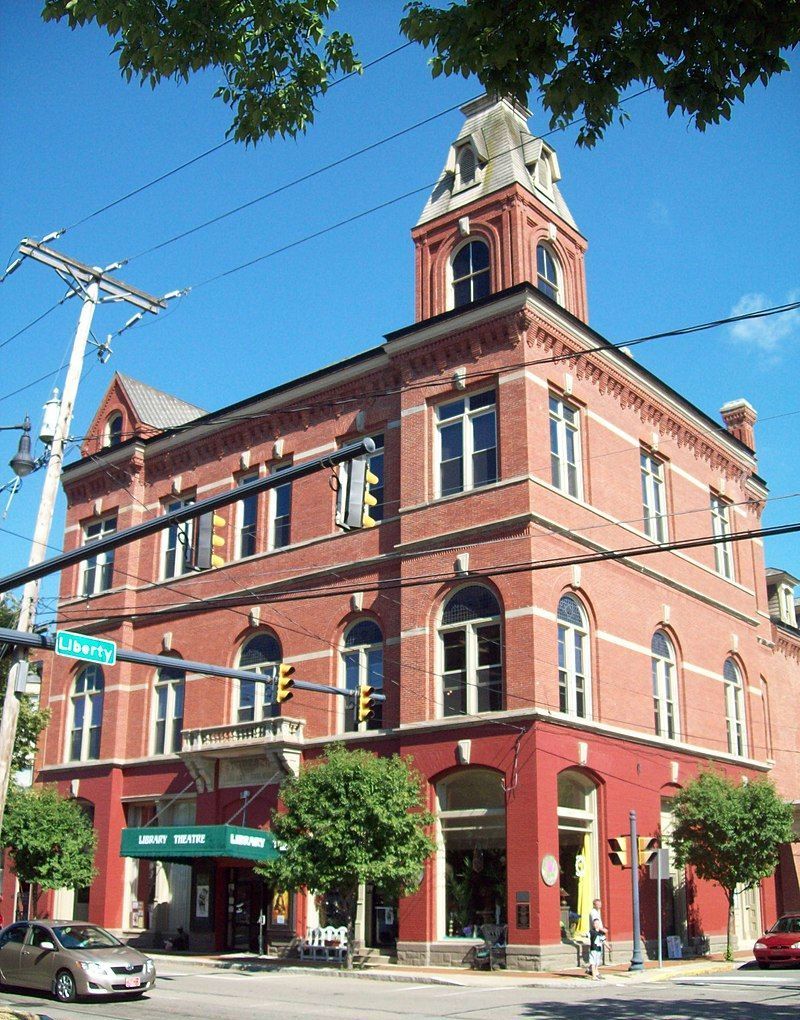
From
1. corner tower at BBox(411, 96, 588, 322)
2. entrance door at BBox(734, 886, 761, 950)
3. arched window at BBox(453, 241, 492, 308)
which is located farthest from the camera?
entrance door at BBox(734, 886, 761, 950)

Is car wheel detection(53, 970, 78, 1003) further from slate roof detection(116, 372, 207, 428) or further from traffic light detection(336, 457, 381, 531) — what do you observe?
slate roof detection(116, 372, 207, 428)

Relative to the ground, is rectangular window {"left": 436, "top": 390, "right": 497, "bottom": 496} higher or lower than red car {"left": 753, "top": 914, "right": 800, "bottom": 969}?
higher

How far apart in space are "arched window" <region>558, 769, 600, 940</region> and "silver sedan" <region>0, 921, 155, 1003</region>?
448 inches

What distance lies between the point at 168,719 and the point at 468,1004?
20511mm

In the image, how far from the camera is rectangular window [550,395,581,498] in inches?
1241

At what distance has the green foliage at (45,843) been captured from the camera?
33.6 meters

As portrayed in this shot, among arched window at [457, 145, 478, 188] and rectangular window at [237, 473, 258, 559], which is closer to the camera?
arched window at [457, 145, 478, 188]

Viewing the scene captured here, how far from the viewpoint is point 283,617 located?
116 ft

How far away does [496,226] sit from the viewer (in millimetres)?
33406

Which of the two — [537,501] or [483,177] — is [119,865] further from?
[483,177]

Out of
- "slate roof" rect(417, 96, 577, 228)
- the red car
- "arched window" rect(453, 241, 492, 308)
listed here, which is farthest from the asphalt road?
"slate roof" rect(417, 96, 577, 228)

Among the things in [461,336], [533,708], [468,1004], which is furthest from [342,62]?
[461,336]

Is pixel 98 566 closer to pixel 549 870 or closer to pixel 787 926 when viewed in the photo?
pixel 549 870

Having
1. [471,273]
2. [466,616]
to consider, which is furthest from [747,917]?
[471,273]
